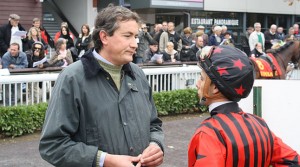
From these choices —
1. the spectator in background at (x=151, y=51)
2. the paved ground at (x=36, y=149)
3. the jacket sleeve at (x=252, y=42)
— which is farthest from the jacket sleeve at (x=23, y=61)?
the jacket sleeve at (x=252, y=42)

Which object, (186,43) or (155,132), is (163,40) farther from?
(155,132)

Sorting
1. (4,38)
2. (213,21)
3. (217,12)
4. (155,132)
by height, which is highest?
(217,12)

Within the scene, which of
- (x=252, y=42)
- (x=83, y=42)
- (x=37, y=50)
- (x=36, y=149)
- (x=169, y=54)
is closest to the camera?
(x=36, y=149)

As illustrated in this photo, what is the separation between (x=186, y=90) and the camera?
32.4 feet

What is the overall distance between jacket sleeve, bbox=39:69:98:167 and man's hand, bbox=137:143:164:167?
1.01 ft

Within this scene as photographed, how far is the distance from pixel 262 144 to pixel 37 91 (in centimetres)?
635

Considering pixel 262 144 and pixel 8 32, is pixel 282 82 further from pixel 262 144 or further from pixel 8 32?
pixel 8 32

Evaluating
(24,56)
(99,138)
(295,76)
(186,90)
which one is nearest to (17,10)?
(24,56)

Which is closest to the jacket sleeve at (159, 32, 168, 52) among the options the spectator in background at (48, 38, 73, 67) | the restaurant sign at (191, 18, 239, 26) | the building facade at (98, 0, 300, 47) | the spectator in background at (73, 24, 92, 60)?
the spectator in background at (73, 24, 92, 60)

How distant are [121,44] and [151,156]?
69cm

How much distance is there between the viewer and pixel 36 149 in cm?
686

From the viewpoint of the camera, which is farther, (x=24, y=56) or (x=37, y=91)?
(x=24, y=56)

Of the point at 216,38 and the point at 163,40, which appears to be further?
the point at 216,38

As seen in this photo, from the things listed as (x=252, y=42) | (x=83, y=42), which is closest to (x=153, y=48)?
(x=83, y=42)
